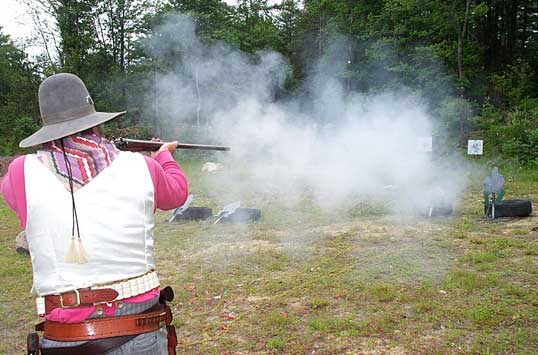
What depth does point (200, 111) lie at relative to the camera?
15.8m

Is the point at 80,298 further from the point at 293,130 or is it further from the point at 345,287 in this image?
the point at 293,130

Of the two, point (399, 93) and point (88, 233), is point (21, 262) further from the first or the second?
point (399, 93)

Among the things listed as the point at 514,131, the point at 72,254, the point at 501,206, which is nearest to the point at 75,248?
the point at 72,254

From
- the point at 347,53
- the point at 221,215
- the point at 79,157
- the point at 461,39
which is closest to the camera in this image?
the point at 79,157

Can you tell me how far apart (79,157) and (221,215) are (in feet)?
20.3

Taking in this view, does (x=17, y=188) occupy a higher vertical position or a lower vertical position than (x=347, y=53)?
lower

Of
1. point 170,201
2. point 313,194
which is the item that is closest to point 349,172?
point 313,194

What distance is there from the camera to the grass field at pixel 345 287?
367cm

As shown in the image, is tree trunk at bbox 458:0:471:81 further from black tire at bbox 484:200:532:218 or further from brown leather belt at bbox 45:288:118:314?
brown leather belt at bbox 45:288:118:314

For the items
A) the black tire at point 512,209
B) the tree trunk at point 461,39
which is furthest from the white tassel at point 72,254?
the tree trunk at point 461,39

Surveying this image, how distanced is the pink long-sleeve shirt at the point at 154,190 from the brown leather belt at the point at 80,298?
0.07ft

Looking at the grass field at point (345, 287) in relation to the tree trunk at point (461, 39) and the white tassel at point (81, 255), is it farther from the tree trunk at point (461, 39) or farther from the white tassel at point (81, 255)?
the tree trunk at point (461, 39)

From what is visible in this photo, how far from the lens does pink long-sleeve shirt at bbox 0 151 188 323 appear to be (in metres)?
1.76

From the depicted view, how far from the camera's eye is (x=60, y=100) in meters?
1.89
